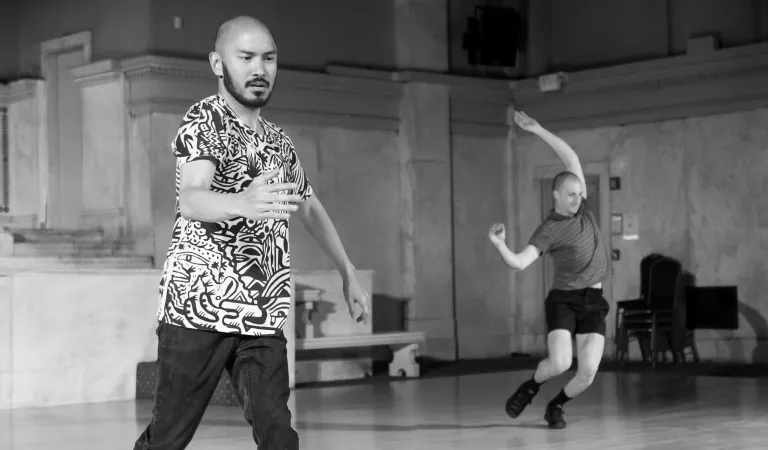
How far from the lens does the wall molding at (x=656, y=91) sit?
15188 millimetres

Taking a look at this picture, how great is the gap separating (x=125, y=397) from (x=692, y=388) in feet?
16.7

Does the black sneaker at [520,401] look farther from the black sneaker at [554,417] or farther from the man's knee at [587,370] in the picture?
the man's knee at [587,370]

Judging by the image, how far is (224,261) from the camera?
3.67 m

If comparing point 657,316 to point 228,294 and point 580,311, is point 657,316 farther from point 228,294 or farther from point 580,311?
point 228,294

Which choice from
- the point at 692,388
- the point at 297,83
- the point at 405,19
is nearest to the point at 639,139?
the point at 405,19

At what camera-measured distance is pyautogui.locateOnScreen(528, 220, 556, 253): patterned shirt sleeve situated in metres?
7.76

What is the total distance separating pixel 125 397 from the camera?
1123 cm

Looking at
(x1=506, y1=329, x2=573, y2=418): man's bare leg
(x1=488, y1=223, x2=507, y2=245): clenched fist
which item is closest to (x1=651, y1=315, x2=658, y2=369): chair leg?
(x1=506, y1=329, x2=573, y2=418): man's bare leg

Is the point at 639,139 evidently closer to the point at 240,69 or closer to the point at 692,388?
the point at 692,388

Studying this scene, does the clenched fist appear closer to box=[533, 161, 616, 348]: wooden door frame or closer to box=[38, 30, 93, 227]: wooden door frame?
box=[533, 161, 616, 348]: wooden door frame

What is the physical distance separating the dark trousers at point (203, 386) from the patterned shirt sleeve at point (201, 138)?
0.51 m

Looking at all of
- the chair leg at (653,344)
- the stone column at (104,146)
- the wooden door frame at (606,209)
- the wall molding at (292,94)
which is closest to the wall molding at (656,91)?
the wooden door frame at (606,209)

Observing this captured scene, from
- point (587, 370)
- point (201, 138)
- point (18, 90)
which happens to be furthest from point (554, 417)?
point (18, 90)

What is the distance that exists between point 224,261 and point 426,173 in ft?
43.9
